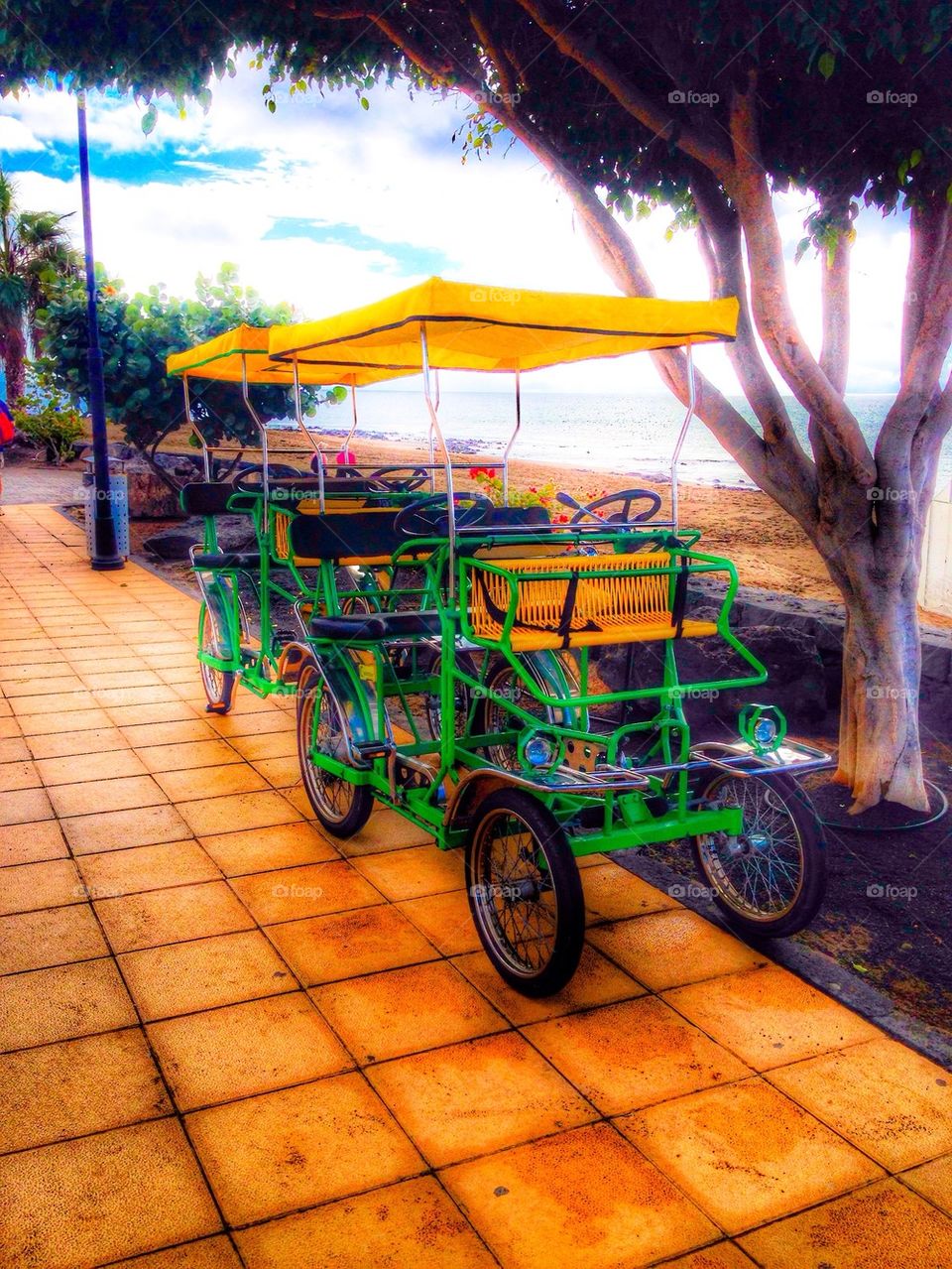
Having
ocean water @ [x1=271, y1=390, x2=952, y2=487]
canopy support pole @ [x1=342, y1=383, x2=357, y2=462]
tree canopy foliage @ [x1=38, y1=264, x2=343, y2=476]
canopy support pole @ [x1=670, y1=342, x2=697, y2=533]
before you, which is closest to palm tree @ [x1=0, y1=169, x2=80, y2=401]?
ocean water @ [x1=271, y1=390, x2=952, y2=487]

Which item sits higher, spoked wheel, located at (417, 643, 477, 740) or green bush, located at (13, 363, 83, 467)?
green bush, located at (13, 363, 83, 467)

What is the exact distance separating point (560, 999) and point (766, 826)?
1.10 m

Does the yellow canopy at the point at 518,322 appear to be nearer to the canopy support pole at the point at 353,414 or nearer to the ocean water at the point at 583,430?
the canopy support pole at the point at 353,414

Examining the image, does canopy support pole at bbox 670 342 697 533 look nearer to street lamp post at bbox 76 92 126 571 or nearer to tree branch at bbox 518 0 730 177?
tree branch at bbox 518 0 730 177

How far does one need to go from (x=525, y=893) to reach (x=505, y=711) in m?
1.84

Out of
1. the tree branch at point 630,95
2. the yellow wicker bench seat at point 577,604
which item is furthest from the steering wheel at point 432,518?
the tree branch at point 630,95

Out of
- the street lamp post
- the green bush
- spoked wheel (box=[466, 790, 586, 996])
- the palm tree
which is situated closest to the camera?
spoked wheel (box=[466, 790, 586, 996])

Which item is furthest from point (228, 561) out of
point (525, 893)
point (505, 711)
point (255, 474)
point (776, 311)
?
point (525, 893)

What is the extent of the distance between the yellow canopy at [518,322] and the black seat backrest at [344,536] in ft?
2.97

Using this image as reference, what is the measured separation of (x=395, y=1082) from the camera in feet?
10.5

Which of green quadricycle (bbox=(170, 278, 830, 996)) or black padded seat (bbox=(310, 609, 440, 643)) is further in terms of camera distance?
black padded seat (bbox=(310, 609, 440, 643))

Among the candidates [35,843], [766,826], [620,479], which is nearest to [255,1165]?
[766,826]

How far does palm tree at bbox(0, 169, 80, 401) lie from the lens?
32.1 meters

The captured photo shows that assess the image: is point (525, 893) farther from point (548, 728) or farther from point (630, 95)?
point (630, 95)
